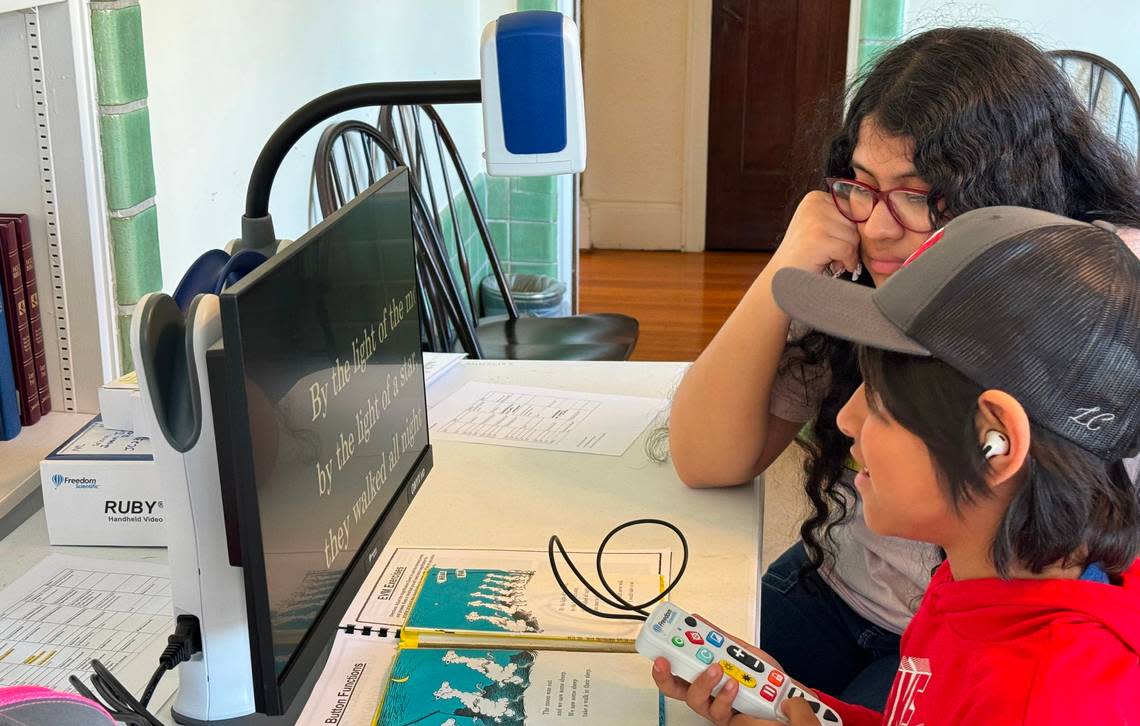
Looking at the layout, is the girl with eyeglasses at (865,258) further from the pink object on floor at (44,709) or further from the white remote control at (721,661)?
the pink object on floor at (44,709)

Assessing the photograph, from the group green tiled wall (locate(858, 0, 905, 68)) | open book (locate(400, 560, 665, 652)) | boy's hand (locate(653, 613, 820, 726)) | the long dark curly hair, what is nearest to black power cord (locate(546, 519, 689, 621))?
open book (locate(400, 560, 665, 652))

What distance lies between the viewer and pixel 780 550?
252cm

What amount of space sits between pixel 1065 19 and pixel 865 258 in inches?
92.0

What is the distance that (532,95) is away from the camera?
1112 millimetres

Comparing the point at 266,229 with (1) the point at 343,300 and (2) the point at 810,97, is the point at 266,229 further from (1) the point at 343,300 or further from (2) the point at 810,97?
(2) the point at 810,97

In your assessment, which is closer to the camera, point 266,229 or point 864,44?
point 266,229

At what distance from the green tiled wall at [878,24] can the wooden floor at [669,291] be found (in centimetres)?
122

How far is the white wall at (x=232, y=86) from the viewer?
1.72 metres

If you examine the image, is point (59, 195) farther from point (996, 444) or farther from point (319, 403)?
point (996, 444)

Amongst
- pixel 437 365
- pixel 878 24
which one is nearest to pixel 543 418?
pixel 437 365

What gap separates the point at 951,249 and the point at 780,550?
1.78 meters

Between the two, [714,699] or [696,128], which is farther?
[696,128]

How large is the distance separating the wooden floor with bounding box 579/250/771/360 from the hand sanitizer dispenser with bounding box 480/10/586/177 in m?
2.79

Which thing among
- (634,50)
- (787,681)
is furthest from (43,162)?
(634,50)
